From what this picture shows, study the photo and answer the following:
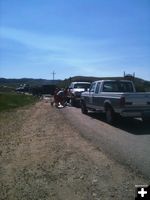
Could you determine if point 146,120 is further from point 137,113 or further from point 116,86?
point 116,86

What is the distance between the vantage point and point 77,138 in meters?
12.3

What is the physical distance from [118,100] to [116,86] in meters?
→ 2.97

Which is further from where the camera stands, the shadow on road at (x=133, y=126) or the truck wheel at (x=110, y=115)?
the truck wheel at (x=110, y=115)

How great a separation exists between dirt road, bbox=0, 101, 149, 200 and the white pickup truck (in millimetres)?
3257

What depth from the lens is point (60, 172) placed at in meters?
7.80

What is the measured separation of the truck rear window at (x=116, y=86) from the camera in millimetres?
17812

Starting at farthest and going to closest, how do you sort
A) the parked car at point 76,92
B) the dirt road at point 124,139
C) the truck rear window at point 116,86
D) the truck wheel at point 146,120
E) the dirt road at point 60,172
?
the parked car at point 76,92
the truck rear window at point 116,86
the truck wheel at point 146,120
the dirt road at point 124,139
the dirt road at point 60,172

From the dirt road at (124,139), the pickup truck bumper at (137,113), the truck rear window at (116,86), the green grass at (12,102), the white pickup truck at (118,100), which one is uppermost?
the truck rear window at (116,86)

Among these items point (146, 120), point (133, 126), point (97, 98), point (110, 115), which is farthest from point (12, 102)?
point (133, 126)

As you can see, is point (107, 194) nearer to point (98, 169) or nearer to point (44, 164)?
point (98, 169)

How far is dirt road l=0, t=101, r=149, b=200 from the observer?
6.37 meters

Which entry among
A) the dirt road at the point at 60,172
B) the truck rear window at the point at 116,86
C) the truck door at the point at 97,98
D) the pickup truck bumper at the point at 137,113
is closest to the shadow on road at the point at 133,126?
the pickup truck bumper at the point at 137,113

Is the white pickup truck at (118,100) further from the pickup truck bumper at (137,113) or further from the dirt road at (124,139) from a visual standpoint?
the dirt road at (124,139)

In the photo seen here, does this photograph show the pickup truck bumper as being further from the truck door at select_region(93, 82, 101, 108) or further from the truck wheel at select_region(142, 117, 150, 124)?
the truck door at select_region(93, 82, 101, 108)
